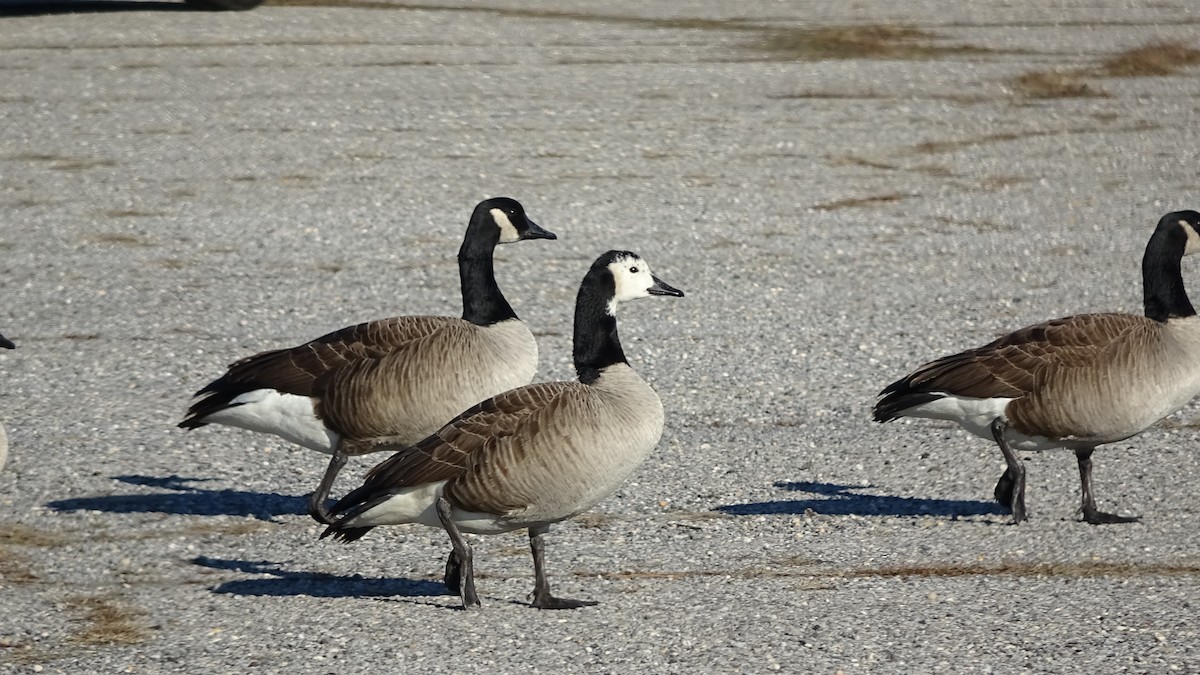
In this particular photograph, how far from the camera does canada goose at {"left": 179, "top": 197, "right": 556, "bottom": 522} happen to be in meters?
8.88

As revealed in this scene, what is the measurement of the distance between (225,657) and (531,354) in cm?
270

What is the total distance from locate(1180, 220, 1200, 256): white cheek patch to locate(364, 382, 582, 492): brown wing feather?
13.7 feet

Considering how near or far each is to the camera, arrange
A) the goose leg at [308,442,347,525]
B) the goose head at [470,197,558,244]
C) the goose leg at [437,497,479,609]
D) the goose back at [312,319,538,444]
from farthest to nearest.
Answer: the goose head at [470,197,558,244], the goose leg at [308,442,347,525], the goose back at [312,319,538,444], the goose leg at [437,497,479,609]

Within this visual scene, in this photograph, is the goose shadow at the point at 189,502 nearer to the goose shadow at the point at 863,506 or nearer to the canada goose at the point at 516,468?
the canada goose at the point at 516,468

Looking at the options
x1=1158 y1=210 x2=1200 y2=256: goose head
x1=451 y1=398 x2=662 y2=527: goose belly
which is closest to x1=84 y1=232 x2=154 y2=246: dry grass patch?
x1=451 y1=398 x2=662 y2=527: goose belly

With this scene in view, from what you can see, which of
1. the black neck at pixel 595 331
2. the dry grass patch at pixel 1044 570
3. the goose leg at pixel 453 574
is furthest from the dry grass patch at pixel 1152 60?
→ the goose leg at pixel 453 574

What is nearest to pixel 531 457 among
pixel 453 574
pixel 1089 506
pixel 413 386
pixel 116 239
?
pixel 453 574

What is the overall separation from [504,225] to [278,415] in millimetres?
1917

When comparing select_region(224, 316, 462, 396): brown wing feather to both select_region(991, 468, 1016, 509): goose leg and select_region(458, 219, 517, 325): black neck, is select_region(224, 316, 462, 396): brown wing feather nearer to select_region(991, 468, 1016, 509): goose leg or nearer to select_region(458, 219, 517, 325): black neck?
select_region(458, 219, 517, 325): black neck

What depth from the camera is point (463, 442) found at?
7684mm

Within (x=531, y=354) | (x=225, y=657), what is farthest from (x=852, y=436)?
(x=225, y=657)

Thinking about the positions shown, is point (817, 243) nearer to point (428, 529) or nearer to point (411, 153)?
point (411, 153)

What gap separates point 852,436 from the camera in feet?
36.3

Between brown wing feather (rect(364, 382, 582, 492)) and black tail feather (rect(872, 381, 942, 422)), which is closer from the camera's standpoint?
brown wing feather (rect(364, 382, 582, 492))
